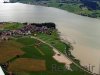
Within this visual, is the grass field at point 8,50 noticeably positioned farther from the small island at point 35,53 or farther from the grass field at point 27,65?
the grass field at point 27,65

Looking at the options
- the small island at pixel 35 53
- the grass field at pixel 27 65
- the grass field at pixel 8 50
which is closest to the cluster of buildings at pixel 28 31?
Answer: the small island at pixel 35 53

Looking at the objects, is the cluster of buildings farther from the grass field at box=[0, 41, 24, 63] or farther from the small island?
the grass field at box=[0, 41, 24, 63]

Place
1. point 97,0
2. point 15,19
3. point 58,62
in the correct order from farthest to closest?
point 97,0 → point 15,19 → point 58,62

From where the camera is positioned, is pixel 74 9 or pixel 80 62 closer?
pixel 80 62

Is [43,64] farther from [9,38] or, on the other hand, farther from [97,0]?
[97,0]

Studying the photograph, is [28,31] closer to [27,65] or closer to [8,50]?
[8,50]

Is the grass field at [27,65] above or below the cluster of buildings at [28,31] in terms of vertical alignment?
above

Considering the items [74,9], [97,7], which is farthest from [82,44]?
[97,7]

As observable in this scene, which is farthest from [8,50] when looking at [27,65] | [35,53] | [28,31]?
[28,31]

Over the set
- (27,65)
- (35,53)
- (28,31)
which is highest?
(27,65)
